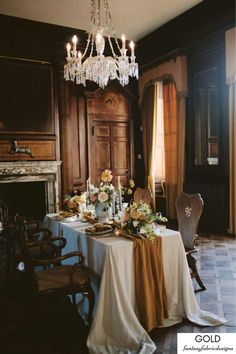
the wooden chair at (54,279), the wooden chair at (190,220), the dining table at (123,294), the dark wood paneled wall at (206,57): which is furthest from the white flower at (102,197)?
the dark wood paneled wall at (206,57)

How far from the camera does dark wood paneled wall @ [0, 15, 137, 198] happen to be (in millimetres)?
5598

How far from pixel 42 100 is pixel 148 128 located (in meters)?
2.19

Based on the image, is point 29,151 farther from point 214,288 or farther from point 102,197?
point 214,288

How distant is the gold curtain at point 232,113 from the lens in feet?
15.8

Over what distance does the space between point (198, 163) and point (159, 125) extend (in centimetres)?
137

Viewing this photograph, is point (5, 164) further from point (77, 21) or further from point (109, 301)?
point (109, 301)

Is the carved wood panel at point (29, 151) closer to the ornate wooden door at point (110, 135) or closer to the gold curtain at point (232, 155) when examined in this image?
the ornate wooden door at point (110, 135)

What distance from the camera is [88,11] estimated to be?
16.5 ft

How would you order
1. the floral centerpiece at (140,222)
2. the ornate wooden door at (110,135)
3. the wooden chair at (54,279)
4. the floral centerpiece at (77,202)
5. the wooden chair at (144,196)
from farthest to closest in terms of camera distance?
the ornate wooden door at (110,135) → the wooden chair at (144,196) → the floral centerpiece at (77,202) → the floral centerpiece at (140,222) → the wooden chair at (54,279)

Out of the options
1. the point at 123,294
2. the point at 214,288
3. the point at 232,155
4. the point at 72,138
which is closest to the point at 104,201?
the point at 123,294

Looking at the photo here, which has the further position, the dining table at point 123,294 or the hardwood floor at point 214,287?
the hardwood floor at point 214,287

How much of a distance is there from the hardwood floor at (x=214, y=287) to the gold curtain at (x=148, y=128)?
6.53 feet

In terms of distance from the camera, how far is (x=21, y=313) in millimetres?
2879

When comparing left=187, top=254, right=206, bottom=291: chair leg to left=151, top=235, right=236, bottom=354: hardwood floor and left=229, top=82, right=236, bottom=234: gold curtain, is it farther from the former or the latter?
left=229, top=82, right=236, bottom=234: gold curtain
